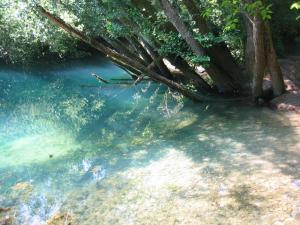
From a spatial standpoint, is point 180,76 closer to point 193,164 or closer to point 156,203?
point 193,164

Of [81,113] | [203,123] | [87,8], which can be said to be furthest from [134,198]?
[87,8]

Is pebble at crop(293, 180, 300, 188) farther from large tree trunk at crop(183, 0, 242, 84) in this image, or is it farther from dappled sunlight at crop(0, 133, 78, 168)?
large tree trunk at crop(183, 0, 242, 84)

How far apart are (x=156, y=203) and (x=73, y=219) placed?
1.30 metres

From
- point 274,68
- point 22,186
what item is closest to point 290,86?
point 274,68

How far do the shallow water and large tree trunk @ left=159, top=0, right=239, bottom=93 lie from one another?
88 cm

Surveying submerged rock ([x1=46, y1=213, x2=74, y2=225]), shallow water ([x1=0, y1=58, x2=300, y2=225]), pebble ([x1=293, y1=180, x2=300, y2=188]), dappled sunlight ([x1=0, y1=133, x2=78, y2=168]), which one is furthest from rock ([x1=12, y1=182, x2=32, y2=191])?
pebble ([x1=293, y1=180, x2=300, y2=188])

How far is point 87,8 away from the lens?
14297mm

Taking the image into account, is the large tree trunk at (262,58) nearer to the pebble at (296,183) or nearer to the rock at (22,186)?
the pebble at (296,183)

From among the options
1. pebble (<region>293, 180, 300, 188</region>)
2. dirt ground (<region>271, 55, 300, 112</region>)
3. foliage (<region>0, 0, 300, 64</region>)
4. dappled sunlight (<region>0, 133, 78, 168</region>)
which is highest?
foliage (<region>0, 0, 300, 64</region>)

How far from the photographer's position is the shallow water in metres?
5.66

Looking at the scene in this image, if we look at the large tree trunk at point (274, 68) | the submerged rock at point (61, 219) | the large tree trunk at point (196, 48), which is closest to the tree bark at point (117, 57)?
the large tree trunk at point (196, 48)

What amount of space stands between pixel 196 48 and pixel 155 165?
178 inches

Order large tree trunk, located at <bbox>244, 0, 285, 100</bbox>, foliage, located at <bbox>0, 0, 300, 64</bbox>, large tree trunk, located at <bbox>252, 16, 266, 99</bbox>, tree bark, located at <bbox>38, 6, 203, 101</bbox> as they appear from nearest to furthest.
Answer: large tree trunk, located at <bbox>252, 16, 266, 99</bbox> < large tree trunk, located at <bbox>244, 0, 285, 100</bbox> < tree bark, located at <bbox>38, 6, 203, 101</bbox> < foliage, located at <bbox>0, 0, 300, 64</bbox>

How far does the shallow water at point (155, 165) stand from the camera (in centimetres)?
566
